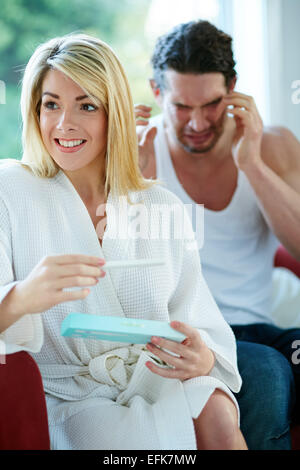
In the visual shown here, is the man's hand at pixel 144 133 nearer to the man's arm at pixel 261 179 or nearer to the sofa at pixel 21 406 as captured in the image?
the man's arm at pixel 261 179

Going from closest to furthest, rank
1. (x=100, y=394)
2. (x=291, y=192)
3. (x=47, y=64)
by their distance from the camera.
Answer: (x=100, y=394)
(x=47, y=64)
(x=291, y=192)

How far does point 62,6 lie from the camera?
2936 millimetres

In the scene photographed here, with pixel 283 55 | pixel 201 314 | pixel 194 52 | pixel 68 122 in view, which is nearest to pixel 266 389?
pixel 201 314

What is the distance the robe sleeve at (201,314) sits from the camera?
1.39 m

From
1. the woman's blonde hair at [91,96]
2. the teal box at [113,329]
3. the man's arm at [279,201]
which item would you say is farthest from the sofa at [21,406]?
the man's arm at [279,201]

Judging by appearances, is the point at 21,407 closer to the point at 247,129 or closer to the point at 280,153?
the point at 247,129

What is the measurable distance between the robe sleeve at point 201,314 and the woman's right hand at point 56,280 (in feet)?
1.34

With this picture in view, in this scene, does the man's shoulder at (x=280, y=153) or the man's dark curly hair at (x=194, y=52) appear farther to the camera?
the man's shoulder at (x=280, y=153)

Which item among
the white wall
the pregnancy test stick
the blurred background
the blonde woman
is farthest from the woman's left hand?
the white wall

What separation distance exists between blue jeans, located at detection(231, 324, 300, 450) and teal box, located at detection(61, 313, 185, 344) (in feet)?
1.53

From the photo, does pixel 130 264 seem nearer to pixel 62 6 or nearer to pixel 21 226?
pixel 21 226

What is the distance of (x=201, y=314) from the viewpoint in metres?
1.47

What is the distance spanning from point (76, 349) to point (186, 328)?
33 centimetres

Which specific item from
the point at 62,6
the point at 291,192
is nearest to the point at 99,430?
the point at 291,192
